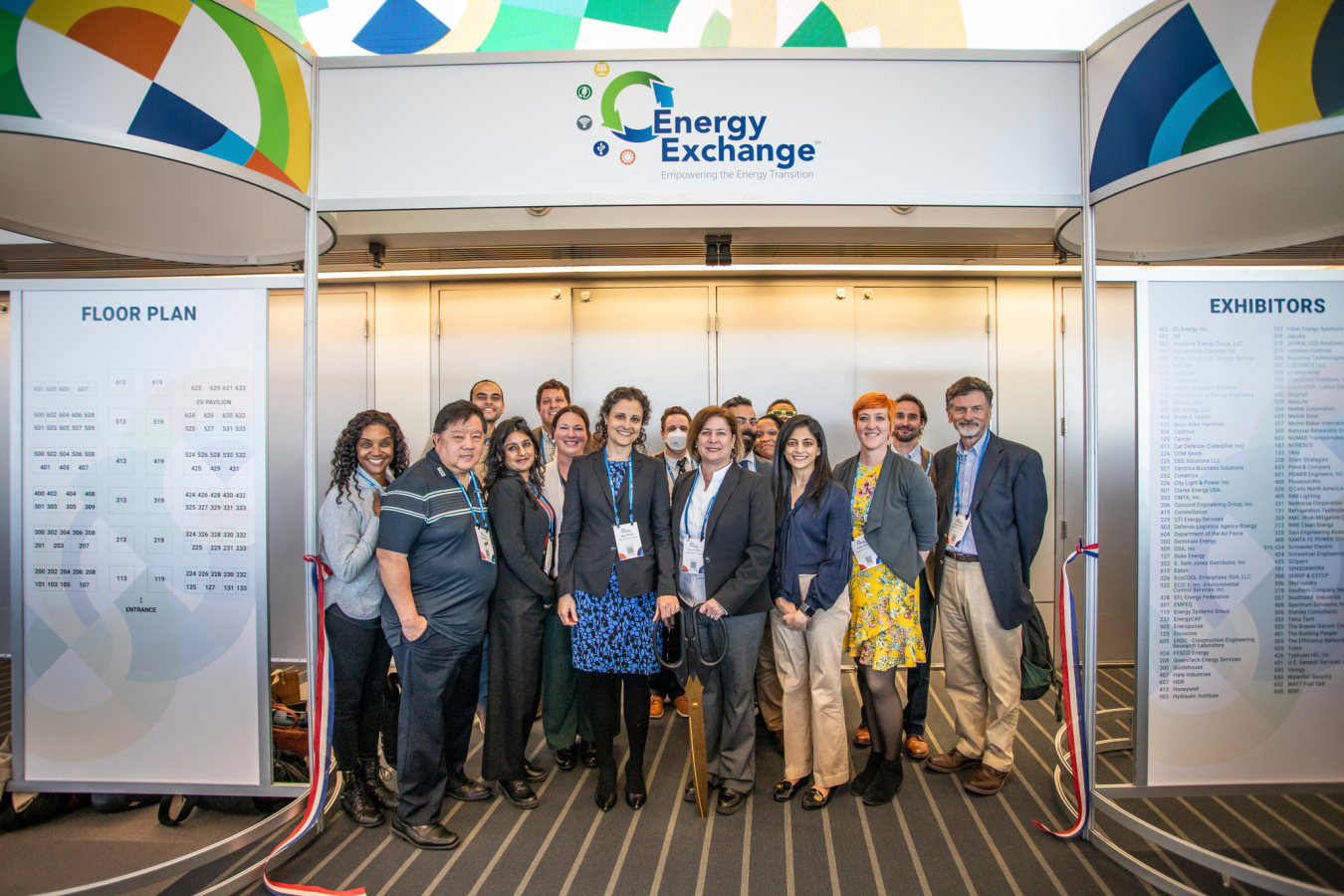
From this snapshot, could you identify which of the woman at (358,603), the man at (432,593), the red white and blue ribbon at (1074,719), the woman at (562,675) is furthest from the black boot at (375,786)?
the red white and blue ribbon at (1074,719)

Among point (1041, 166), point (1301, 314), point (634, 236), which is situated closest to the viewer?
point (1301, 314)

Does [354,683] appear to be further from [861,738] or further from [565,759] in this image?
[861,738]

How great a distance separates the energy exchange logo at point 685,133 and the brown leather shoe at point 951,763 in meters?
2.90

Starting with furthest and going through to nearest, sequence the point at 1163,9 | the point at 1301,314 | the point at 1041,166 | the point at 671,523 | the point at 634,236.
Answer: the point at 634,236 < the point at 671,523 < the point at 1041,166 < the point at 1301,314 < the point at 1163,9

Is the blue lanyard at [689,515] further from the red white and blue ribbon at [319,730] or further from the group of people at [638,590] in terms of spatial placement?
the red white and blue ribbon at [319,730]

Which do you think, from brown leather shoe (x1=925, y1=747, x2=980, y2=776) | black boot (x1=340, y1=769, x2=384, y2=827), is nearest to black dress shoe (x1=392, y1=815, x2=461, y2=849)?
black boot (x1=340, y1=769, x2=384, y2=827)

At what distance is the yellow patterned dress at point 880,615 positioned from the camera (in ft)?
8.64

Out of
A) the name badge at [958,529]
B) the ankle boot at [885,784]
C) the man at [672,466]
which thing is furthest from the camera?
the man at [672,466]

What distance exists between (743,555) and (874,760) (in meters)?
1.17

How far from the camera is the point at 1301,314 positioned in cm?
235

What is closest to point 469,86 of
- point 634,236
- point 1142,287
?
point 634,236

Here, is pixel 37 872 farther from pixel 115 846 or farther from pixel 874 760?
pixel 874 760

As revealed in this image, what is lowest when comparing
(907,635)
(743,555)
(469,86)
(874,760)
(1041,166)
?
(874,760)

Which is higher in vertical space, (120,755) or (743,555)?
(743,555)
